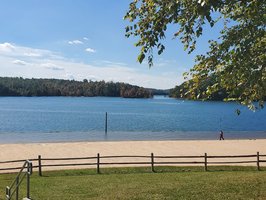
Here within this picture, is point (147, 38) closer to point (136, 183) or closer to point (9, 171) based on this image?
point (136, 183)

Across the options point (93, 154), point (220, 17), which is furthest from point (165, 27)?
point (93, 154)

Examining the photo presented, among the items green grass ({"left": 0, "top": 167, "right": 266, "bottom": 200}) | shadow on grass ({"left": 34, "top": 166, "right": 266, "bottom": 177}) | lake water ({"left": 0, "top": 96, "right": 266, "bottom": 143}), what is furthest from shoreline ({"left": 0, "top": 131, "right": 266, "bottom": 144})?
green grass ({"left": 0, "top": 167, "right": 266, "bottom": 200})

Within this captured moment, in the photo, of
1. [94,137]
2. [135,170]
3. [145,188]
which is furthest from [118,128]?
[145,188]

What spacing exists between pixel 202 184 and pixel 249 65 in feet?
26.3

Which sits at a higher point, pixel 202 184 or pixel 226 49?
pixel 226 49

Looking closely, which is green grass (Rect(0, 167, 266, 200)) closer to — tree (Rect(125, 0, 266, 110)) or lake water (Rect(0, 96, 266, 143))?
tree (Rect(125, 0, 266, 110))

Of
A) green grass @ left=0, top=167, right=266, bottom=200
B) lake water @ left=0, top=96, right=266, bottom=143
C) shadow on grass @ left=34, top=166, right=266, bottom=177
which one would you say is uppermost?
green grass @ left=0, top=167, right=266, bottom=200

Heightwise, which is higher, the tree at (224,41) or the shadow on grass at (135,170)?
the tree at (224,41)

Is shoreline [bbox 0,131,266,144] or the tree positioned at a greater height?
the tree

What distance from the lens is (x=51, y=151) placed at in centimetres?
4288

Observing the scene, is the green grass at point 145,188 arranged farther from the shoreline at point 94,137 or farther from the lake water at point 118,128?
the lake water at point 118,128

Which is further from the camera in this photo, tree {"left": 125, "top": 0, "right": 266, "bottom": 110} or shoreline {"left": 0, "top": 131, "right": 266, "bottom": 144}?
shoreline {"left": 0, "top": 131, "right": 266, "bottom": 144}

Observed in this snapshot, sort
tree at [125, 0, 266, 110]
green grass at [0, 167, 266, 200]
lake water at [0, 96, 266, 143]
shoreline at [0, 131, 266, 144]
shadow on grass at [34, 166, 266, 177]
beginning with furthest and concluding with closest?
lake water at [0, 96, 266, 143], shoreline at [0, 131, 266, 144], shadow on grass at [34, 166, 266, 177], green grass at [0, 167, 266, 200], tree at [125, 0, 266, 110]

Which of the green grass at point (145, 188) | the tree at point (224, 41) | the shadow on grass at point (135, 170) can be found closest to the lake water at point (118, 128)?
the shadow on grass at point (135, 170)
